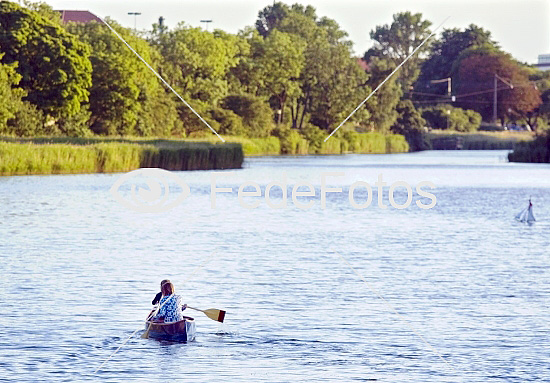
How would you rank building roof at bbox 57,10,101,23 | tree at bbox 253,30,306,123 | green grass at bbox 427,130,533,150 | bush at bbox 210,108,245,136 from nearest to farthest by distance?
bush at bbox 210,108,245,136
tree at bbox 253,30,306,123
green grass at bbox 427,130,533,150
building roof at bbox 57,10,101,23

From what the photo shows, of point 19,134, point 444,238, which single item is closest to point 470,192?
point 444,238

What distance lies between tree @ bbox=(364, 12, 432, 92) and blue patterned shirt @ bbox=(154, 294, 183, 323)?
12559 centimetres

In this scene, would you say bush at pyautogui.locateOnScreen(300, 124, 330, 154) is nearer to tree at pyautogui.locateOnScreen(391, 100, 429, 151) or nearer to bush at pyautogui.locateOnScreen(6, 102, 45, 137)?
tree at pyautogui.locateOnScreen(391, 100, 429, 151)

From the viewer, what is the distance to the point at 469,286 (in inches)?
955

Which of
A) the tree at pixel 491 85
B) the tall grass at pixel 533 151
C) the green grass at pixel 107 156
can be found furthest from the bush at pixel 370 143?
the green grass at pixel 107 156

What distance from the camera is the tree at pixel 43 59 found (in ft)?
241

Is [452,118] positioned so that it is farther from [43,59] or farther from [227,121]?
[43,59]

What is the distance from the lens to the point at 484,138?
13150cm

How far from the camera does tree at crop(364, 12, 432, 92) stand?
144500 mm

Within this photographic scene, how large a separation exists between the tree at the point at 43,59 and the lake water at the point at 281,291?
28.1 m

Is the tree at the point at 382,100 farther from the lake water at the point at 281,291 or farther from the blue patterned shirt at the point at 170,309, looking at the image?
the blue patterned shirt at the point at 170,309

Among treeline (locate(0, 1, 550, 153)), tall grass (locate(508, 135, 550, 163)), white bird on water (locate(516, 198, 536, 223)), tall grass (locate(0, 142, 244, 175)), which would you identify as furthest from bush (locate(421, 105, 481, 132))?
white bird on water (locate(516, 198, 536, 223))

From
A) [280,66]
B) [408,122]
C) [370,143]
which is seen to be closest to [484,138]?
[408,122]

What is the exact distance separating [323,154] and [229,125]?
14734 mm
